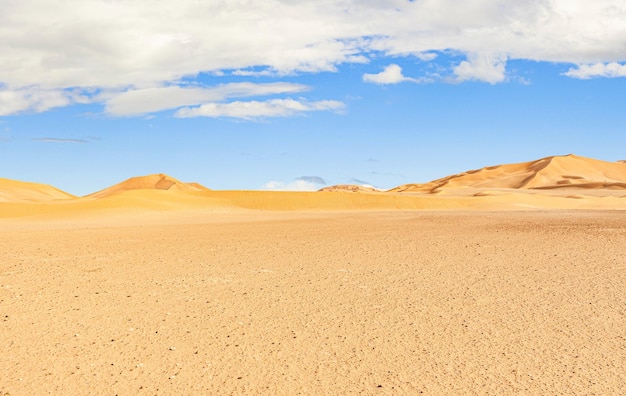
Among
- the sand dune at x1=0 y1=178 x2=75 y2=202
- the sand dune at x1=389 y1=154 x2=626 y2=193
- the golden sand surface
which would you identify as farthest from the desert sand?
the sand dune at x1=389 y1=154 x2=626 y2=193

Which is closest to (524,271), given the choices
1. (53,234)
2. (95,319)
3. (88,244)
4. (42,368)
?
(95,319)

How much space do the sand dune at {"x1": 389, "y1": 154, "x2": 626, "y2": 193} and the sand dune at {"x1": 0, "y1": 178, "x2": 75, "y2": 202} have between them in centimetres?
5576

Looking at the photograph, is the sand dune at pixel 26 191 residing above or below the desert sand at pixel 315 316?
above

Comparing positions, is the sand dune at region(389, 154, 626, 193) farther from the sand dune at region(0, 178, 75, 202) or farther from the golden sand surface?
the golden sand surface

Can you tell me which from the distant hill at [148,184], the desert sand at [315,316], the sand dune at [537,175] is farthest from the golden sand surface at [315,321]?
the sand dune at [537,175]

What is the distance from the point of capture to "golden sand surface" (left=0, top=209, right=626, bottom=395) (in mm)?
6137

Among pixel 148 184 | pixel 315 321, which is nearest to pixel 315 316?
pixel 315 321

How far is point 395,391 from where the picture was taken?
5.80 metres

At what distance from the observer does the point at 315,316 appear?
846 centimetres

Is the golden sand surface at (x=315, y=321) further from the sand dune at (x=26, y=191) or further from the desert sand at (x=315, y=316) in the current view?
the sand dune at (x=26, y=191)

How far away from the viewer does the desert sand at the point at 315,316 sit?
616cm

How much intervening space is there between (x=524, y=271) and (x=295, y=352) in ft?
22.0

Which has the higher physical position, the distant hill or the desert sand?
the distant hill

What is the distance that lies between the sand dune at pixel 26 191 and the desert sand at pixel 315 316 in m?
60.9
